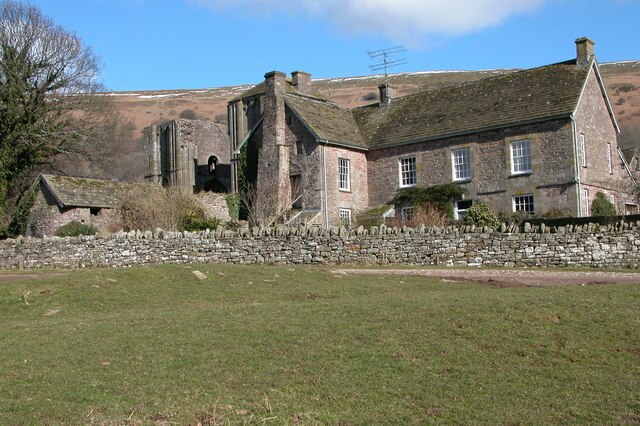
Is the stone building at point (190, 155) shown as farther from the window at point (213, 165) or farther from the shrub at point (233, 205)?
the shrub at point (233, 205)

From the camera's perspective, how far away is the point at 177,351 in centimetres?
1380

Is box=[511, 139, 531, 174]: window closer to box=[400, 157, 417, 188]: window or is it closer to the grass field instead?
box=[400, 157, 417, 188]: window

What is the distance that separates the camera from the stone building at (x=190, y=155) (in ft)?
213

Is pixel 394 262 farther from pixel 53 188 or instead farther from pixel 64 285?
pixel 53 188

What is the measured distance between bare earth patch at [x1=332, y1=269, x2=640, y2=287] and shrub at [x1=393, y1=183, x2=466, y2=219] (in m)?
15.6

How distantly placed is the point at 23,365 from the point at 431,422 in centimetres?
714

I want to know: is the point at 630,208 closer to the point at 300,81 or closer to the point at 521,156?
the point at 521,156

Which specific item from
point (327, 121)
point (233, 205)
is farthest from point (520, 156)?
point (233, 205)

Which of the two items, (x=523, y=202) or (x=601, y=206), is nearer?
(x=601, y=206)

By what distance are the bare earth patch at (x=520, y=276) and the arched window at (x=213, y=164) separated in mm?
41244

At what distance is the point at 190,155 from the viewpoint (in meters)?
65.3

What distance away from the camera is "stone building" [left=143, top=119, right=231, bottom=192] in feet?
213

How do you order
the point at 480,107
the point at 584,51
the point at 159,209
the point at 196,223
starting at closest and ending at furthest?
1. the point at 159,209
2. the point at 196,223
3. the point at 584,51
4. the point at 480,107

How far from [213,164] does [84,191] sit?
21.8m
